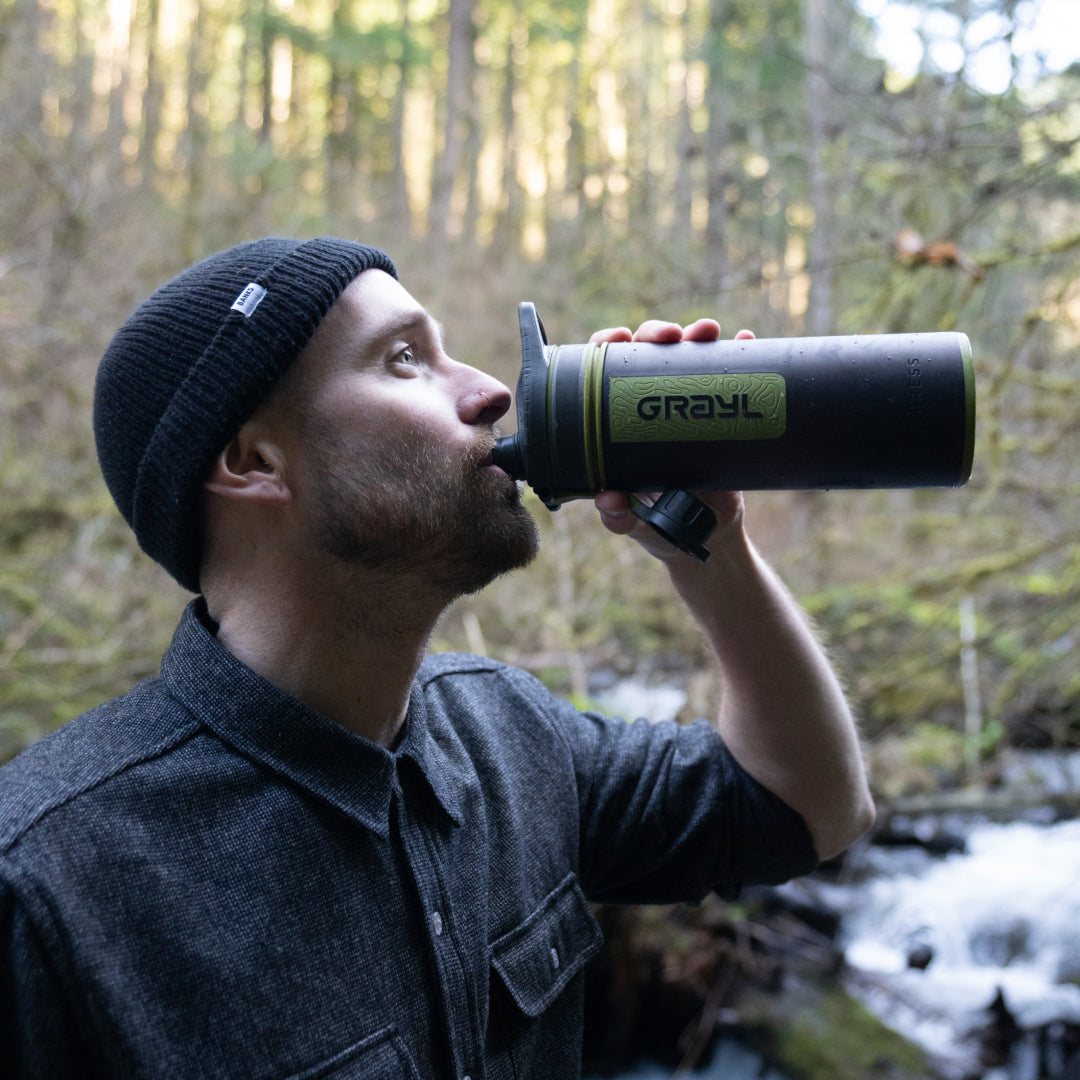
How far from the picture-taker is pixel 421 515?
1.57 m

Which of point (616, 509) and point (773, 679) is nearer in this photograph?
point (616, 509)

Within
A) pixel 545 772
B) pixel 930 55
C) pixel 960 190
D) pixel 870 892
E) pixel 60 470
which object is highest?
pixel 930 55

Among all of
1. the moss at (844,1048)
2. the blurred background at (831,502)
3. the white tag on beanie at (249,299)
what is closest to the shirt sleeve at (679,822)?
the white tag on beanie at (249,299)

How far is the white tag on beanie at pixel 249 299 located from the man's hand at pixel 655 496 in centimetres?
54

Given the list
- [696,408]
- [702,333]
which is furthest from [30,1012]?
[702,333]

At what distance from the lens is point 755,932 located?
4.81 meters

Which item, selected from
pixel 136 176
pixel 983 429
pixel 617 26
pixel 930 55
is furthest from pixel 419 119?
pixel 983 429

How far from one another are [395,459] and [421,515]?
0.10 metres

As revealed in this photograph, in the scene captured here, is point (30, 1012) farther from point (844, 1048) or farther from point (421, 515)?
point (844, 1048)

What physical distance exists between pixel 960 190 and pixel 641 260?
5.01 m

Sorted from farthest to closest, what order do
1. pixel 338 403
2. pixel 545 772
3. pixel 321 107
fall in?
pixel 321 107 → pixel 545 772 → pixel 338 403

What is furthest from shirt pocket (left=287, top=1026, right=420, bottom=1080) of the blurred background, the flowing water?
the flowing water

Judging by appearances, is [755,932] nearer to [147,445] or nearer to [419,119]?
[147,445]

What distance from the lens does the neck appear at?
158cm
